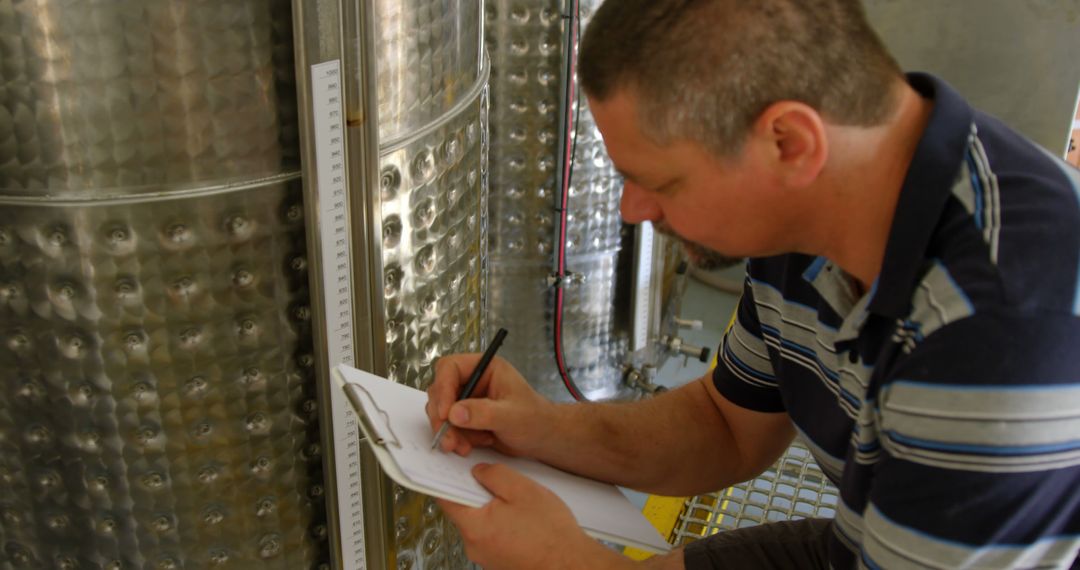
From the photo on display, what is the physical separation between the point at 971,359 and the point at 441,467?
551 millimetres

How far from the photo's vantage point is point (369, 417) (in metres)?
1.04

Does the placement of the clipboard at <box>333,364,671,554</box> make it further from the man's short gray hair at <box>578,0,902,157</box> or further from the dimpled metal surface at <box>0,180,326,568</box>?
the man's short gray hair at <box>578,0,902,157</box>

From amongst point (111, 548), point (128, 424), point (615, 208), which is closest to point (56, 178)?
point (128, 424)

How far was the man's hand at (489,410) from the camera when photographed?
43.4 inches

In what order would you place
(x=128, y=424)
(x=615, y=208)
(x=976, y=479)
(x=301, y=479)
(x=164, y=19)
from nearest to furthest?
(x=976, y=479), (x=164, y=19), (x=128, y=424), (x=301, y=479), (x=615, y=208)

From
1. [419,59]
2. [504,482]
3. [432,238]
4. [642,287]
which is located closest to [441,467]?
[504,482]

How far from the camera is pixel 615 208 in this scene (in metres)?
2.17

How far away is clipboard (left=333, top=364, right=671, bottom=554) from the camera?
0.99m

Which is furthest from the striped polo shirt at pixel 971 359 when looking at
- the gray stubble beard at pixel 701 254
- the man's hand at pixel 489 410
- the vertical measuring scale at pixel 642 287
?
the vertical measuring scale at pixel 642 287

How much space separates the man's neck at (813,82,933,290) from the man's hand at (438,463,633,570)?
405 mm

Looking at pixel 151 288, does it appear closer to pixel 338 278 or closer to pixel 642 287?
pixel 338 278

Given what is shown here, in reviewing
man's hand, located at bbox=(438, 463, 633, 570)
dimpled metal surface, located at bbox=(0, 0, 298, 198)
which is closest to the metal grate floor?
man's hand, located at bbox=(438, 463, 633, 570)

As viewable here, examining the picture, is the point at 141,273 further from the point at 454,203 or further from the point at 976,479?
the point at 976,479

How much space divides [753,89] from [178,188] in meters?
0.61
